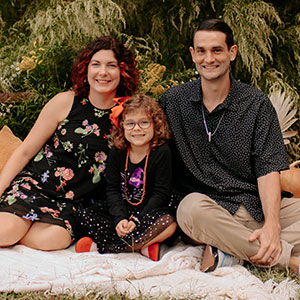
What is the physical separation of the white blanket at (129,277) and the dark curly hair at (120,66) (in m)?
1.00

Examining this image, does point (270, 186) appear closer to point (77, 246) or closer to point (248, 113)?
point (248, 113)

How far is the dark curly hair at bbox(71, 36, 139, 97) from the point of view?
263cm

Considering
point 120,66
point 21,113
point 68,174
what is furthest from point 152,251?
point 21,113

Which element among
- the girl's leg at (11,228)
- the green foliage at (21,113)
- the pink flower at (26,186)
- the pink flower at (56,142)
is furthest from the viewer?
the green foliage at (21,113)

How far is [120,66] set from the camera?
2.66 m

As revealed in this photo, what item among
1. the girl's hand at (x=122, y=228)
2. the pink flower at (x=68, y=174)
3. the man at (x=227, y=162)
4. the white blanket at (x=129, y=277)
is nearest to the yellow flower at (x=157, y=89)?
the man at (x=227, y=162)

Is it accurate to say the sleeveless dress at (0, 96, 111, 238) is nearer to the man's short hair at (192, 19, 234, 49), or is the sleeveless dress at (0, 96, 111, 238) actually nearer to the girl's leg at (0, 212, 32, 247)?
the girl's leg at (0, 212, 32, 247)

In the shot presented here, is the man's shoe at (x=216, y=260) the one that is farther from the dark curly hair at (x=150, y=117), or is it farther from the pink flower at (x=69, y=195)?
the pink flower at (x=69, y=195)

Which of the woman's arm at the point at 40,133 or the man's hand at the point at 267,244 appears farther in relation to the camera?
the woman's arm at the point at 40,133

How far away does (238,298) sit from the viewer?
6.50 feet

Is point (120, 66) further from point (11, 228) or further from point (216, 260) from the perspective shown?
point (216, 260)

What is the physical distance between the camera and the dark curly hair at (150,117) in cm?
248

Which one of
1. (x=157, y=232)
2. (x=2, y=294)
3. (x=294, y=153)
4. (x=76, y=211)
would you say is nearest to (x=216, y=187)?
(x=157, y=232)

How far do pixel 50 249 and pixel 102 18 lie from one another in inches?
79.7
